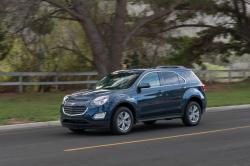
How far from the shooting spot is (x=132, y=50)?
38.0 metres

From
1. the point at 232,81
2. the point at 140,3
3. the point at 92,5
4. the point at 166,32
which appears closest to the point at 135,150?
the point at 92,5

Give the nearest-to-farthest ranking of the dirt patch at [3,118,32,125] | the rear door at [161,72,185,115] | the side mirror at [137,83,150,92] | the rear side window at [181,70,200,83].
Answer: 1. the side mirror at [137,83,150,92]
2. the rear door at [161,72,185,115]
3. the rear side window at [181,70,200,83]
4. the dirt patch at [3,118,32,125]

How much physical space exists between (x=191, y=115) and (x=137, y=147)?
16.3ft

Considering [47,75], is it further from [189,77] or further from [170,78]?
[170,78]

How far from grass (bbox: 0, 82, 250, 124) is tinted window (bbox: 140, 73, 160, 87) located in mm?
4287

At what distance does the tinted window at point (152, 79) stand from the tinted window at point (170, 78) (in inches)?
11.7

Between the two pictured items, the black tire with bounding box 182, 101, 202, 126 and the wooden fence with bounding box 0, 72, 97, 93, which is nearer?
the black tire with bounding box 182, 101, 202, 126

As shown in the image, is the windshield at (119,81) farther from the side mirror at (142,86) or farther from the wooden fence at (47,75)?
the wooden fence at (47,75)

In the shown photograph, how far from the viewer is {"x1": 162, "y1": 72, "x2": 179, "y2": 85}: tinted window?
54.9 feet

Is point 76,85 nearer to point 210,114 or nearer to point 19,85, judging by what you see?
point 19,85

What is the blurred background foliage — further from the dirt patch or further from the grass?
the dirt patch

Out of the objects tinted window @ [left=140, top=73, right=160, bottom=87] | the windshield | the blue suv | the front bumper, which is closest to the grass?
the windshield

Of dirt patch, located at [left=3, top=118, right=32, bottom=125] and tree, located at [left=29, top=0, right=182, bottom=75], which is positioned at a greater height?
tree, located at [left=29, top=0, right=182, bottom=75]

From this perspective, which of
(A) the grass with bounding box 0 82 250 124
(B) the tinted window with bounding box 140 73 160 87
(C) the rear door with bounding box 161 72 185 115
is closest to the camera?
(B) the tinted window with bounding box 140 73 160 87
